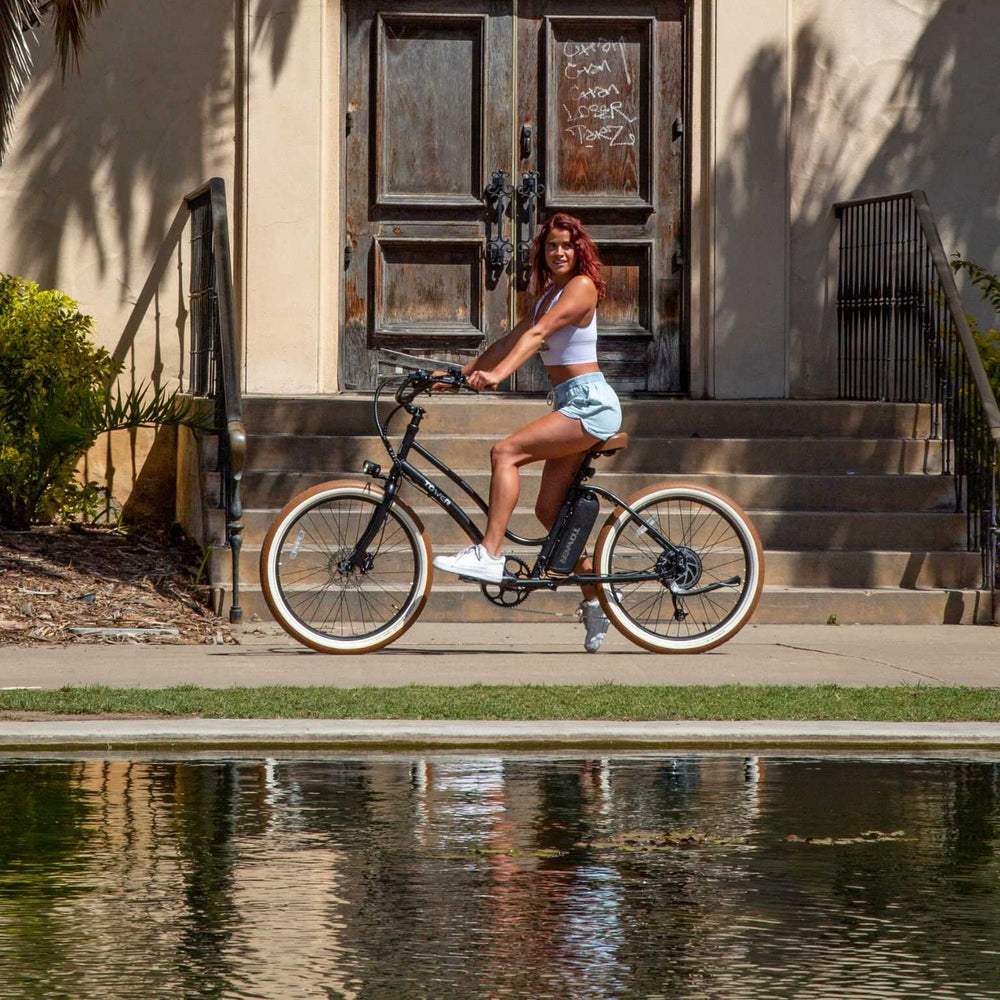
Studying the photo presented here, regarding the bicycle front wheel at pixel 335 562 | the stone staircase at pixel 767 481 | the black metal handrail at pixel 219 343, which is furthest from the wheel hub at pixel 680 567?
the black metal handrail at pixel 219 343

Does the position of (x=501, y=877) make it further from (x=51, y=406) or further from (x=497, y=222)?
(x=497, y=222)

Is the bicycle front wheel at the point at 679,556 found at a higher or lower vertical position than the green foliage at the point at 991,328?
lower

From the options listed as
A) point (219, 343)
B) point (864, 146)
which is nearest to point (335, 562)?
point (219, 343)

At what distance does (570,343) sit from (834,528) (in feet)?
10.4

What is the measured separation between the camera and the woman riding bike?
9586 millimetres

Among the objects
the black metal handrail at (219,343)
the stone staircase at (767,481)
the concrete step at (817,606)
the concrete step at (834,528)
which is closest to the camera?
the black metal handrail at (219,343)

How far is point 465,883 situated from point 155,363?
9.36 metres

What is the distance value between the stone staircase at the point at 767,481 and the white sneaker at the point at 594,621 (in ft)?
4.89

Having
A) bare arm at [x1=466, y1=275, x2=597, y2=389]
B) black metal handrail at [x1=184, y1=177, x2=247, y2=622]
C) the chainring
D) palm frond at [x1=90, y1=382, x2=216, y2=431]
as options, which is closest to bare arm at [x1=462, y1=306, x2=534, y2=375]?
bare arm at [x1=466, y1=275, x2=597, y2=389]

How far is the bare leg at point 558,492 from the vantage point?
9.97 meters

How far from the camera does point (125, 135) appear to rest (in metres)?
14.3

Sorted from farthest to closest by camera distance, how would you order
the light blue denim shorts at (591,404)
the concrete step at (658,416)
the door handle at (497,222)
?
the door handle at (497,222) → the concrete step at (658,416) → the light blue denim shorts at (591,404)

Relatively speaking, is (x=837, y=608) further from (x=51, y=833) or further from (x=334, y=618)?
A: (x=51, y=833)

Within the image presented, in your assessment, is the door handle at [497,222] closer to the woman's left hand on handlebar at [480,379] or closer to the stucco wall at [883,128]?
the stucco wall at [883,128]
